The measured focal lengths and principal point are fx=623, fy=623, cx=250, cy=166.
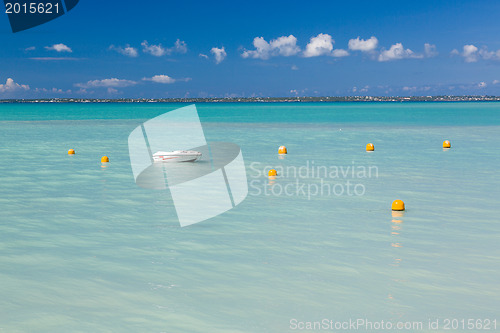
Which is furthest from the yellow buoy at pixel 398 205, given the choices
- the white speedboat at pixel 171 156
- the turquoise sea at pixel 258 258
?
the white speedboat at pixel 171 156

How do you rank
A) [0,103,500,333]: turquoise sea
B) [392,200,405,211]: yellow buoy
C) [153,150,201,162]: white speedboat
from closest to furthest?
[0,103,500,333]: turquoise sea → [392,200,405,211]: yellow buoy → [153,150,201,162]: white speedboat

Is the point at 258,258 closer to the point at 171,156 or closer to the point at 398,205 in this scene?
the point at 398,205

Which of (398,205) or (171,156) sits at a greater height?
(171,156)

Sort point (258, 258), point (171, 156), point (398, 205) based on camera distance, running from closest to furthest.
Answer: point (258, 258) → point (398, 205) → point (171, 156)

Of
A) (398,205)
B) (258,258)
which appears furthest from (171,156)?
(258,258)

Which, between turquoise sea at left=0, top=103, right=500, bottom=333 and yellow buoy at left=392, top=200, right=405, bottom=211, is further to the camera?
yellow buoy at left=392, top=200, right=405, bottom=211

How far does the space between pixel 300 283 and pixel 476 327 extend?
254 cm

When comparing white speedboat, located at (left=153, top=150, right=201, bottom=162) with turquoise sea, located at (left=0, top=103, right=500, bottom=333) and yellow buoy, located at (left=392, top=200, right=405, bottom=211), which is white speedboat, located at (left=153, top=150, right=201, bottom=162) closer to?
turquoise sea, located at (left=0, top=103, right=500, bottom=333)

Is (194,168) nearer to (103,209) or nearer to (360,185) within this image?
(360,185)

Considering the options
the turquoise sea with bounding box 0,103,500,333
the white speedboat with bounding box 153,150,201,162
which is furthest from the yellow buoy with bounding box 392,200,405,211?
the white speedboat with bounding box 153,150,201,162

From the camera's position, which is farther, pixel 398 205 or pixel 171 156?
pixel 171 156

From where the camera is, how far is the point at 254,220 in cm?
1359

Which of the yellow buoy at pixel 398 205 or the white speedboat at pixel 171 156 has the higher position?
the white speedboat at pixel 171 156

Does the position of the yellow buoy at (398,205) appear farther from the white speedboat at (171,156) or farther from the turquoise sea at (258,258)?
the white speedboat at (171,156)
